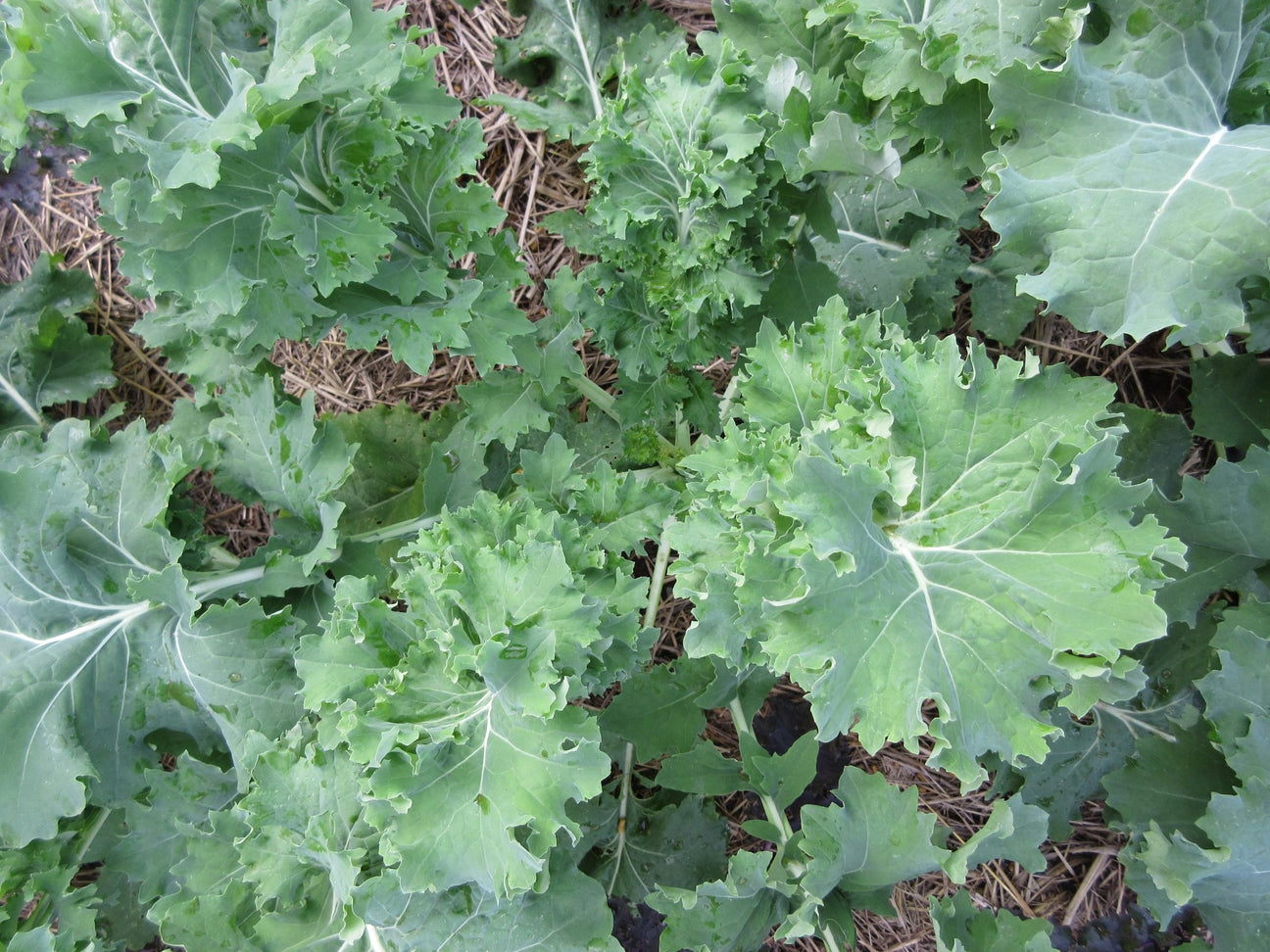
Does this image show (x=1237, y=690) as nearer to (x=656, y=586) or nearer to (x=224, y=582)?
(x=656, y=586)

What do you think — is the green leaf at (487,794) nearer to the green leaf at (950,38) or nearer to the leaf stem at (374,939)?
the leaf stem at (374,939)

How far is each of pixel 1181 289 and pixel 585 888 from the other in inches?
78.8

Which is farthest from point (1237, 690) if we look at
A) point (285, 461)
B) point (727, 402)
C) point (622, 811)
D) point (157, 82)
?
point (157, 82)

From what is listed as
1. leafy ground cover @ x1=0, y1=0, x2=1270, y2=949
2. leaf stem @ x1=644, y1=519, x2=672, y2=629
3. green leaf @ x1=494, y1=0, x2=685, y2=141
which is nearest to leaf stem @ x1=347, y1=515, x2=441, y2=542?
leafy ground cover @ x1=0, y1=0, x2=1270, y2=949

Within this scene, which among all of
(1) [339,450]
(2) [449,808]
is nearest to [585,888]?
(2) [449,808]

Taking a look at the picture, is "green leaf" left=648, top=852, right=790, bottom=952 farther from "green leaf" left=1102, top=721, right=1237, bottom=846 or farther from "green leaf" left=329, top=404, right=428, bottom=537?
"green leaf" left=329, top=404, right=428, bottom=537

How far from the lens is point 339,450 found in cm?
258

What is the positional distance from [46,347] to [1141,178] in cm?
369

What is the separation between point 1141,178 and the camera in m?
1.91

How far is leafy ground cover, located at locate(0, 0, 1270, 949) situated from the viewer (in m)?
1.79

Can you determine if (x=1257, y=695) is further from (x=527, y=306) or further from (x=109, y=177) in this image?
(x=109, y=177)

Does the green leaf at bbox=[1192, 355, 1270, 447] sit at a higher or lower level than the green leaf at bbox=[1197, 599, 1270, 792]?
higher

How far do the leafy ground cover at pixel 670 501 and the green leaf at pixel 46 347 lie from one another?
33mm

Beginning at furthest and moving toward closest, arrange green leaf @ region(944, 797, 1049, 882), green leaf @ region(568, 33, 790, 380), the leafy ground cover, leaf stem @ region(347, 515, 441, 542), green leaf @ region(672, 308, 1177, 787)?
leaf stem @ region(347, 515, 441, 542) < green leaf @ region(568, 33, 790, 380) < green leaf @ region(944, 797, 1049, 882) < the leafy ground cover < green leaf @ region(672, 308, 1177, 787)
